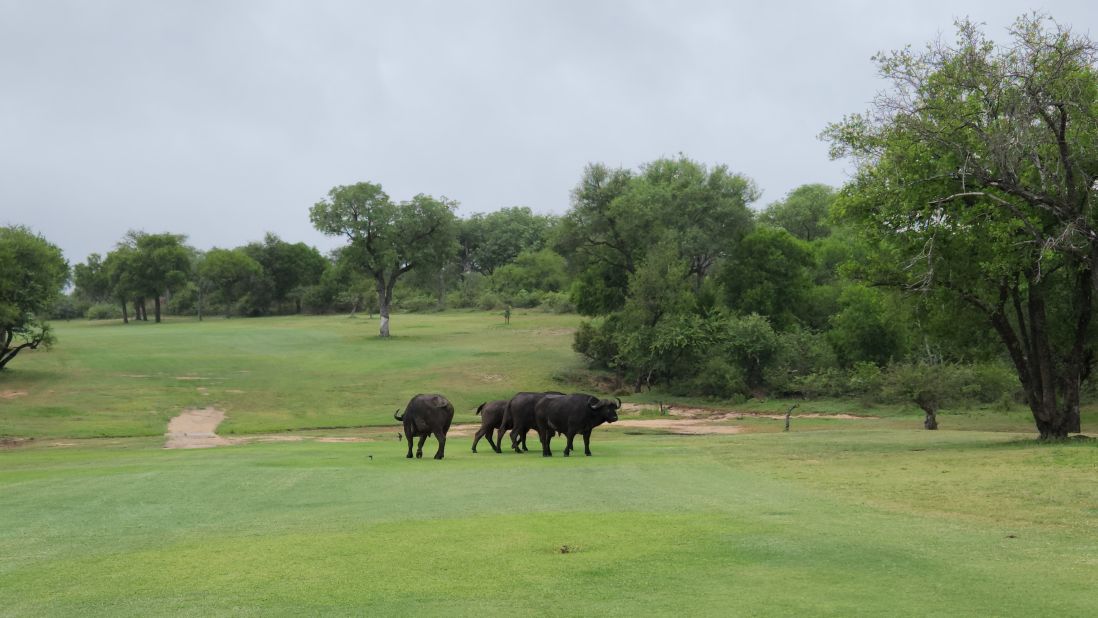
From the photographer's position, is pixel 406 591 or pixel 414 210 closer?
pixel 406 591

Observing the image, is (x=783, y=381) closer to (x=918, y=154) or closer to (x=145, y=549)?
(x=918, y=154)

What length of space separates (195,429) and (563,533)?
1353 inches

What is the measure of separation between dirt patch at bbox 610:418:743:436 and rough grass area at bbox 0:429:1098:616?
1925cm

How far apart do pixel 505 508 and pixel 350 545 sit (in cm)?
353

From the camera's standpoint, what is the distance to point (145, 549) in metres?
11.0

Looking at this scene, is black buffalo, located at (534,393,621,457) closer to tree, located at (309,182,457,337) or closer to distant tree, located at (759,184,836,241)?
tree, located at (309,182,457,337)

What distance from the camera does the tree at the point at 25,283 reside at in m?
54.1

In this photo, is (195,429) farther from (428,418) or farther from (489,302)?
(489,302)

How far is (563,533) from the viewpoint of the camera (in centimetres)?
1167

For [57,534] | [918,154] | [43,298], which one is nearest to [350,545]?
[57,534]

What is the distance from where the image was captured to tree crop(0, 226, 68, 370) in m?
54.1

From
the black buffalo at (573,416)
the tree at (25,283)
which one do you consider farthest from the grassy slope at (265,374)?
the black buffalo at (573,416)

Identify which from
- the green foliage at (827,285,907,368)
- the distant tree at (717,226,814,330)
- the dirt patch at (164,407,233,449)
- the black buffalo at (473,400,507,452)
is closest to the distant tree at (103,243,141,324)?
the dirt patch at (164,407,233,449)

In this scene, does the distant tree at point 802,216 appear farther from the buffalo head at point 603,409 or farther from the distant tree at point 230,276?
the buffalo head at point 603,409
